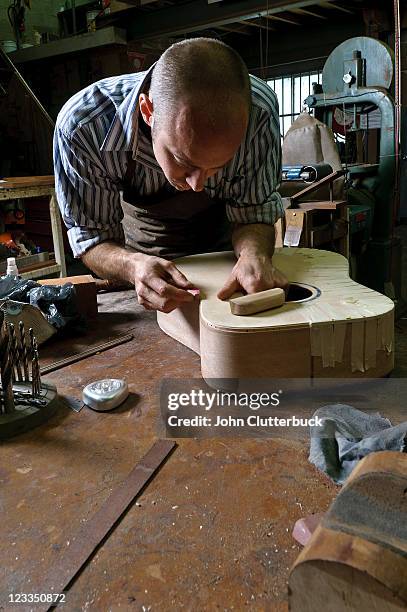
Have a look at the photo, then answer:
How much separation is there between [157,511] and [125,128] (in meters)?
1.09

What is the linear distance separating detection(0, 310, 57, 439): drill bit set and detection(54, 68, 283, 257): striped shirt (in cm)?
60

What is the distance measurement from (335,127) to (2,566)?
366 cm

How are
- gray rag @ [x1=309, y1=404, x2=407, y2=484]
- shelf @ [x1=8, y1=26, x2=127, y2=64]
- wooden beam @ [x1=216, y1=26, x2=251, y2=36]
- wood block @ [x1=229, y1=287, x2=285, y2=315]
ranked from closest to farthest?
1. gray rag @ [x1=309, y1=404, x2=407, y2=484]
2. wood block @ [x1=229, y1=287, x2=285, y2=315]
3. shelf @ [x1=8, y1=26, x2=127, y2=64]
4. wooden beam @ [x1=216, y1=26, x2=251, y2=36]

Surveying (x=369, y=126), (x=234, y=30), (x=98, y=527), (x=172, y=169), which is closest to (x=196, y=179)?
(x=172, y=169)

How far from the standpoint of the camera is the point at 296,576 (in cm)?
51

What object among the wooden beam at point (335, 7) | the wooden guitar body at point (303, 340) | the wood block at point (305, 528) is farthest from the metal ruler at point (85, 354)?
the wooden beam at point (335, 7)

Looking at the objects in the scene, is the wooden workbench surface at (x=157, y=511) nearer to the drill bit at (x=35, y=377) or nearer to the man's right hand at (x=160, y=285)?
the drill bit at (x=35, y=377)

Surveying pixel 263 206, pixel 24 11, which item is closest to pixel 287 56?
pixel 24 11

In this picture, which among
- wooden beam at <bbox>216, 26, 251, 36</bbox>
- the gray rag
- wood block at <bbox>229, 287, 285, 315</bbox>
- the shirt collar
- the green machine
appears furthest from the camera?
wooden beam at <bbox>216, 26, 251, 36</bbox>

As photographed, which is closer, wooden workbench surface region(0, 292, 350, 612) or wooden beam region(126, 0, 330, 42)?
wooden workbench surface region(0, 292, 350, 612)

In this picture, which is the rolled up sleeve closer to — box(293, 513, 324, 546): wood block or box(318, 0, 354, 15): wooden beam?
box(293, 513, 324, 546): wood block

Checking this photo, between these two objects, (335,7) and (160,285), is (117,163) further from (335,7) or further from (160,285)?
(335,7)

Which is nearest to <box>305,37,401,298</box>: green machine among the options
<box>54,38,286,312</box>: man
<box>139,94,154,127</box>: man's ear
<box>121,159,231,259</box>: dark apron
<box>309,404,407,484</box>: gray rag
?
<box>121,159,231,259</box>: dark apron

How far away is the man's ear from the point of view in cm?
138
